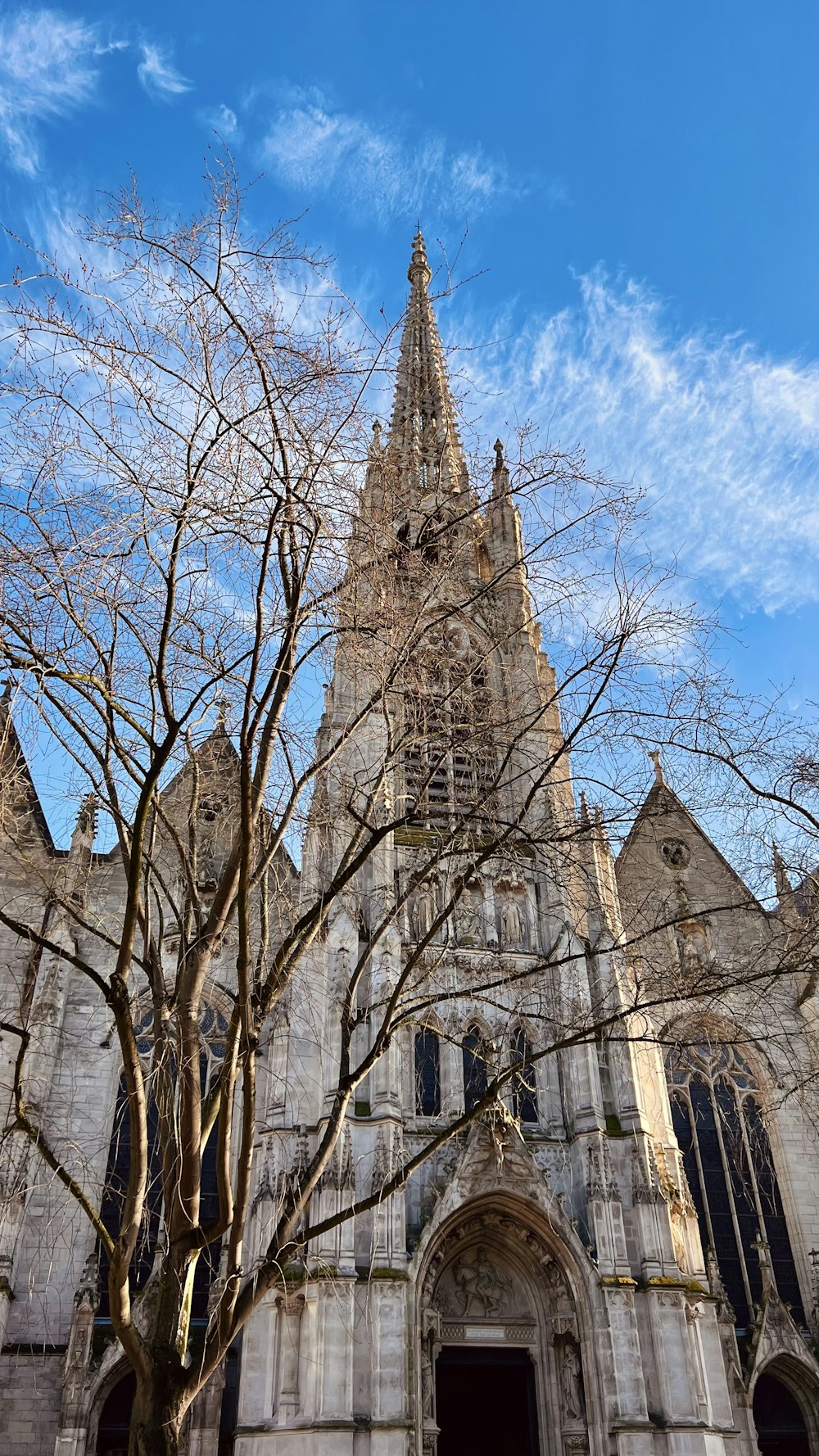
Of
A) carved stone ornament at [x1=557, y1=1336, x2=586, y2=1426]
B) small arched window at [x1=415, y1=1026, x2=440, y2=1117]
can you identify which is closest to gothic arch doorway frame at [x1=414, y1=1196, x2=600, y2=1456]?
carved stone ornament at [x1=557, y1=1336, x2=586, y2=1426]

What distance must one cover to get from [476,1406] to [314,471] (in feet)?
61.1

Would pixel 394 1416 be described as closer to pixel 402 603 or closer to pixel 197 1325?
pixel 197 1325

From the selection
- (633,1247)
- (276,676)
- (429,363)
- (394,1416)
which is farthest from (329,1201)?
(429,363)

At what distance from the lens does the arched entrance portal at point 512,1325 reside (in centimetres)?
1582

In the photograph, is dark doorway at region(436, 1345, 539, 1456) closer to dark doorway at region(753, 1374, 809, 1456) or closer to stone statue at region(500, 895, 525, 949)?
dark doorway at region(753, 1374, 809, 1456)

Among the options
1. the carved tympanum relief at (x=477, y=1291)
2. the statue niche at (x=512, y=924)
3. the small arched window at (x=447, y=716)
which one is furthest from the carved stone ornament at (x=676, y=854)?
the small arched window at (x=447, y=716)

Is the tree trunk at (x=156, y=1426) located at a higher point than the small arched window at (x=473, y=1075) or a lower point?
lower

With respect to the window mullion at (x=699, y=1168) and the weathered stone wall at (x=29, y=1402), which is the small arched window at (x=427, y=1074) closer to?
the window mullion at (x=699, y=1168)

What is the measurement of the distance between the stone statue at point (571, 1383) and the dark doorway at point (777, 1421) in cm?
396

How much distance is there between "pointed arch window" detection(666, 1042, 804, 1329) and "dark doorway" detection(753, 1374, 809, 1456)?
1009mm

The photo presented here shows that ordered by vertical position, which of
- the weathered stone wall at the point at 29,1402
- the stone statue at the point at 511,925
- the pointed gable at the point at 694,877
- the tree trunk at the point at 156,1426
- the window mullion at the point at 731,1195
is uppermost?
the pointed gable at the point at 694,877

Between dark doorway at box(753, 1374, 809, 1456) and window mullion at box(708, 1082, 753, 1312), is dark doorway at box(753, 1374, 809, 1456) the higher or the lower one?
the lower one

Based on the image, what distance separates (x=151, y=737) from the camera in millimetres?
6988

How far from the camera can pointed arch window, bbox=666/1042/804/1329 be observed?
1875cm
